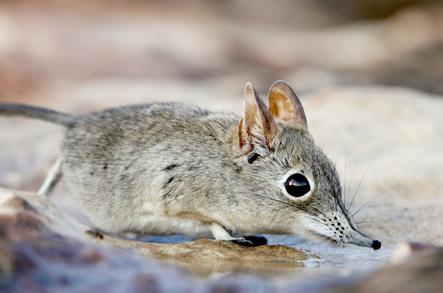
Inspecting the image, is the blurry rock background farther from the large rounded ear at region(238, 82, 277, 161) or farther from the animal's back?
the animal's back

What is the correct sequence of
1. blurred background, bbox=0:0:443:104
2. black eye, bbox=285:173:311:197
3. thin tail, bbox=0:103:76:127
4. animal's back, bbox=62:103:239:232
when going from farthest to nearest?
blurred background, bbox=0:0:443:104
thin tail, bbox=0:103:76:127
animal's back, bbox=62:103:239:232
black eye, bbox=285:173:311:197

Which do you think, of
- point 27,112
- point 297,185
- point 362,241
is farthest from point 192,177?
point 27,112

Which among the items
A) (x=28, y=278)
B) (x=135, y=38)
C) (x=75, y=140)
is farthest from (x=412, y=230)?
(x=135, y=38)

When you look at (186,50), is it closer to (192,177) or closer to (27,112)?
(27,112)

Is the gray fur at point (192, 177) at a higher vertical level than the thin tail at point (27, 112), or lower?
lower

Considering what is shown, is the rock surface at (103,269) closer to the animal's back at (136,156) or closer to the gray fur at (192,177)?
the gray fur at (192,177)

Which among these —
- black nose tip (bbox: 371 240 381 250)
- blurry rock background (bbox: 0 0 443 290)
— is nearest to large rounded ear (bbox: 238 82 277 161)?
blurry rock background (bbox: 0 0 443 290)

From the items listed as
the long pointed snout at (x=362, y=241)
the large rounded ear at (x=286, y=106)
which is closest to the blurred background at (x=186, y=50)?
the large rounded ear at (x=286, y=106)
